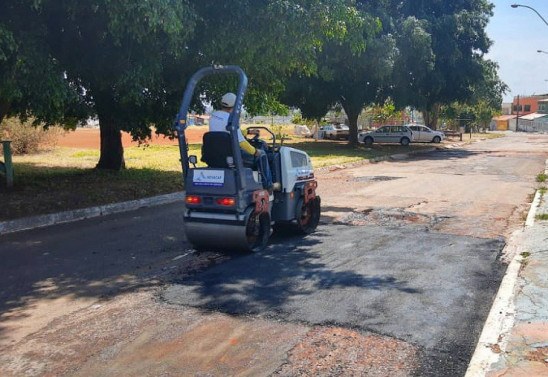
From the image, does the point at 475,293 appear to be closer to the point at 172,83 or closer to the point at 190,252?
the point at 190,252

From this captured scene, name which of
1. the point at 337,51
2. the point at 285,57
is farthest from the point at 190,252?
the point at 337,51

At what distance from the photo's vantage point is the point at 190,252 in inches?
308

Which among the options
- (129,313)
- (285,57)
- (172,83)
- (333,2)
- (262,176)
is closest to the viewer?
(129,313)

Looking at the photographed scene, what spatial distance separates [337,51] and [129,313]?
24.5 metres

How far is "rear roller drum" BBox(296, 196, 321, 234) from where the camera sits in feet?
28.9

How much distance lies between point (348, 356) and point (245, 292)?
184 cm

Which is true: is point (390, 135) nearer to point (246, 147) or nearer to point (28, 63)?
point (28, 63)

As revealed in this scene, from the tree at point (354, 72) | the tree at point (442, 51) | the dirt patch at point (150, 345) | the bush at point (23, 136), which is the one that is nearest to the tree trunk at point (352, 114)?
the tree at point (354, 72)

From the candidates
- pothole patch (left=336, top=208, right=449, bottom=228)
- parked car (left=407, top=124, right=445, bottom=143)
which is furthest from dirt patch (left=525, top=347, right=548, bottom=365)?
parked car (left=407, top=124, right=445, bottom=143)

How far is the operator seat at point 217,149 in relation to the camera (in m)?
7.16

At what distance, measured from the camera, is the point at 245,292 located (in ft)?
19.6

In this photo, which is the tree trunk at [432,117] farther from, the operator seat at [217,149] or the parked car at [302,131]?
the operator seat at [217,149]

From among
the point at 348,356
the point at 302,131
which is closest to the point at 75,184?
the point at 348,356

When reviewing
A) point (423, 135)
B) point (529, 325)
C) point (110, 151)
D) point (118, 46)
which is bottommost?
point (529, 325)
